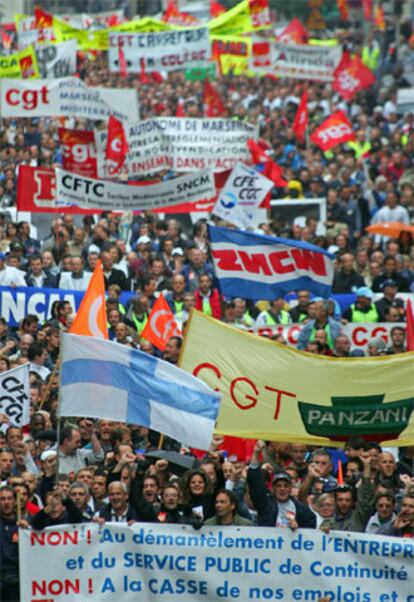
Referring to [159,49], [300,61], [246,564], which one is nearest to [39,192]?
[246,564]

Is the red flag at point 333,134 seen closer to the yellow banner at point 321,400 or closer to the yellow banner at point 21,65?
the yellow banner at point 21,65

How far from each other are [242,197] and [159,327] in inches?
194

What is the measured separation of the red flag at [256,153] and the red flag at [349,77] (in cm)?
829

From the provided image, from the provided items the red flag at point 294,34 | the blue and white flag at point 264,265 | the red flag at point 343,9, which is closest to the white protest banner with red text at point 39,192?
the blue and white flag at point 264,265

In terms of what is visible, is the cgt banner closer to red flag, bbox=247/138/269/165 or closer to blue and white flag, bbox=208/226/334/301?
blue and white flag, bbox=208/226/334/301

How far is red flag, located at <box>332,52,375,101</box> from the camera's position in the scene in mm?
34938

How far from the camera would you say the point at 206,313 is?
63.0 ft

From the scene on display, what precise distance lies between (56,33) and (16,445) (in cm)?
2103

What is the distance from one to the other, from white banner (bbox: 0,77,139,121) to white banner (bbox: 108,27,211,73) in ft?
20.3

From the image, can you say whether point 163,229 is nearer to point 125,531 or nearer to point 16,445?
point 16,445

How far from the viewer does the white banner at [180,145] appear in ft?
77.9

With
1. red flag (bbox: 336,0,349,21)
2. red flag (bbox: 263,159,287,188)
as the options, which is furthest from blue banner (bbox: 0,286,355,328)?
red flag (bbox: 336,0,349,21)

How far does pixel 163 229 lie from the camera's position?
22391 millimetres

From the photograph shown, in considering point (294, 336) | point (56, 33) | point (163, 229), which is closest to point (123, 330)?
point (294, 336)
